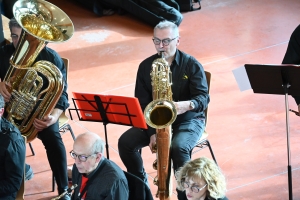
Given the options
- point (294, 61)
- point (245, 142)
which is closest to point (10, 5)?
point (245, 142)

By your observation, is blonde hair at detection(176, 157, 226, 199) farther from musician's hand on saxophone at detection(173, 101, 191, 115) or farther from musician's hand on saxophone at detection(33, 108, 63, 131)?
musician's hand on saxophone at detection(33, 108, 63, 131)

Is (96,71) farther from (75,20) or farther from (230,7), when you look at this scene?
(230,7)

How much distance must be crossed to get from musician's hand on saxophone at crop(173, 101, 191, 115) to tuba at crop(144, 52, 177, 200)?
0.07 meters

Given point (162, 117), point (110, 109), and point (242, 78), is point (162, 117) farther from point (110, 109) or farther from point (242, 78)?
point (242, 78)

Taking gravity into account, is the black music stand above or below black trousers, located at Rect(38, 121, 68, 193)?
above

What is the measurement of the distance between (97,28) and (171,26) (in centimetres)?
379

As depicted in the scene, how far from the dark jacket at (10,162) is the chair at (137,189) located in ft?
2.61

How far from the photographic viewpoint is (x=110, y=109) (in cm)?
427

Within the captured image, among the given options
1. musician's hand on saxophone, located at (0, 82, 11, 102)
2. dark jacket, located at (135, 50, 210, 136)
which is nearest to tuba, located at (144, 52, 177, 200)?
dark jacket, located at (135, 50, 210, 136)

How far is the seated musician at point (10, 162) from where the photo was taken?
3.94 metres

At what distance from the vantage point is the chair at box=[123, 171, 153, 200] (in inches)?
143

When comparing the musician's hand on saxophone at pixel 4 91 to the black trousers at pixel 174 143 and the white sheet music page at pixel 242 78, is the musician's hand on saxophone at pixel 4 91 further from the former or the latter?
the white sheet music page at pixel 242 78

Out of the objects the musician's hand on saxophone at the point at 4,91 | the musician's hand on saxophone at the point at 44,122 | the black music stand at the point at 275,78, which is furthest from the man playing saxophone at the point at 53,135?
the black music stand at the point at 275,78

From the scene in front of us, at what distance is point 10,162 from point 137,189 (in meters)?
0.90
